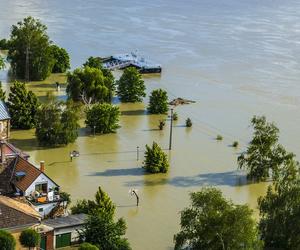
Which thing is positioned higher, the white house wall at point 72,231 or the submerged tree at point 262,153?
the submerged tree at point 262,153

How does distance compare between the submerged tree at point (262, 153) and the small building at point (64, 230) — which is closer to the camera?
the small building at point (64, 230)

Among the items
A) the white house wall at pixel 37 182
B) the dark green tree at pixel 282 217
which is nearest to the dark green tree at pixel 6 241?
the white house wall at pixel 37 182

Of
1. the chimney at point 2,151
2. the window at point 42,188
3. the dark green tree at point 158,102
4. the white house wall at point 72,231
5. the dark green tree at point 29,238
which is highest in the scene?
the dark green tree at point 158,102

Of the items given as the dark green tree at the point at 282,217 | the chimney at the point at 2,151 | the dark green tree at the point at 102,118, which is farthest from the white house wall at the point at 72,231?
the dark green tree at the point at 102,118

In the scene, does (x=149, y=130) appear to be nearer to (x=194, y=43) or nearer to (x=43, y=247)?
(x=43, y=247)

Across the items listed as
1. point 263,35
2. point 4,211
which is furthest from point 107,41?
point 4,211

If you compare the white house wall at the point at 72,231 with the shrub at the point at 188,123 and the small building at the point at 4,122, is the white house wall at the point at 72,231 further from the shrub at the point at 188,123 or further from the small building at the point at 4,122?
the shrub at the point at 188,123

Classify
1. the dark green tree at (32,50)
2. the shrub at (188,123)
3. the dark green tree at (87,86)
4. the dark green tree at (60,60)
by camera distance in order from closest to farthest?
the shrub at (188,123) → the dark green tree at (87,86) → the dark green tree at (32,50) → the dark green tree at (60,60)

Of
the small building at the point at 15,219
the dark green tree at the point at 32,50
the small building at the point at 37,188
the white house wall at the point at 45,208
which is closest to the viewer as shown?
the small building at the point at 15,219
